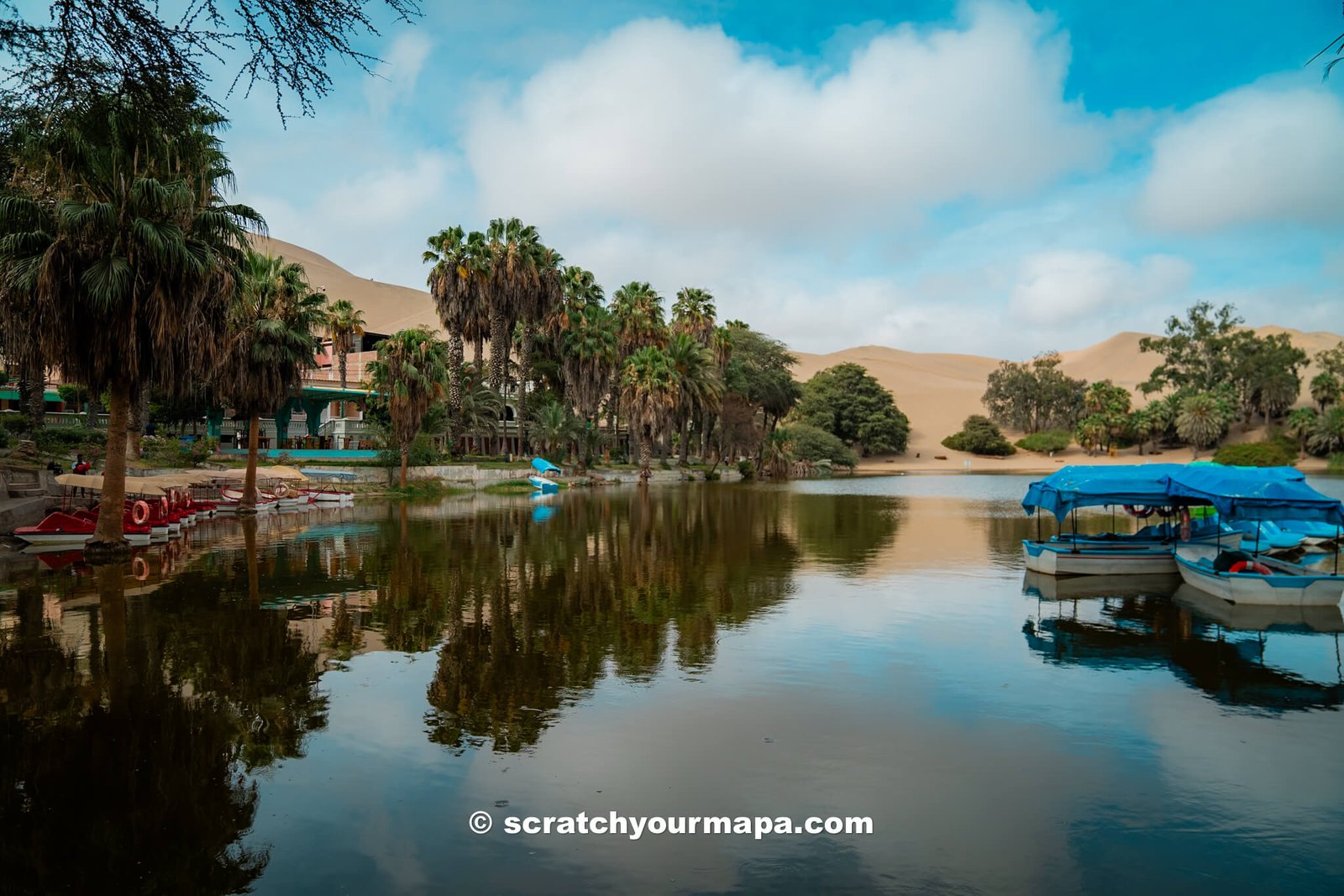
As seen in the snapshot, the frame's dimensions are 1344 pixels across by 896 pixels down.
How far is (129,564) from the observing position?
21000 mm

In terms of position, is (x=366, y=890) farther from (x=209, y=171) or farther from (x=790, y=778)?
(x=209, y=171)

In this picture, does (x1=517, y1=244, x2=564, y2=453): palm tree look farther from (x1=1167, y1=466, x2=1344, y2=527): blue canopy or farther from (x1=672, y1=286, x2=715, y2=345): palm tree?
(x1=1167, y1=466, x2=1344, y2=527): blue canopy

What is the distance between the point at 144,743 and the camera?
821 centimetres

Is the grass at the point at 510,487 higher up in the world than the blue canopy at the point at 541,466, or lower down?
lower down

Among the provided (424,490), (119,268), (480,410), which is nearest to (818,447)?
(480,410)

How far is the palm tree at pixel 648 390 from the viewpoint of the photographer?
64312 mm

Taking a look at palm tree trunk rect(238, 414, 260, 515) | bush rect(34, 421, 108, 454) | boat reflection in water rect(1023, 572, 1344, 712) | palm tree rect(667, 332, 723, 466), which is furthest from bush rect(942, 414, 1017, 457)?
boat reflection in water rect(1023, 572, 1344, 712)

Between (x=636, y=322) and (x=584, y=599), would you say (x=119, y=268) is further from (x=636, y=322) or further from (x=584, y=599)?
(x=636, y=322)

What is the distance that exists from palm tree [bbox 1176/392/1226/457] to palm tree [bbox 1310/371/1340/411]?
40.8 feet

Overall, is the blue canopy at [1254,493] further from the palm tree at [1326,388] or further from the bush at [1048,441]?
the bush at [1048,441]

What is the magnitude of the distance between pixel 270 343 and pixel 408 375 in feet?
44.2

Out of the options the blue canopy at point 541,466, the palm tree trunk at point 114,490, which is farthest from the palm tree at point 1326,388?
the palm tree trunk at point 114,490

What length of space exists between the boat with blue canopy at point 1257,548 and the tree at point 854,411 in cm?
9270

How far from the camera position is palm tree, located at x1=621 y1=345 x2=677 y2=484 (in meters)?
64.3
